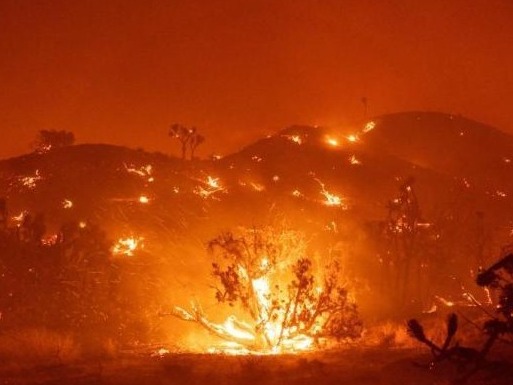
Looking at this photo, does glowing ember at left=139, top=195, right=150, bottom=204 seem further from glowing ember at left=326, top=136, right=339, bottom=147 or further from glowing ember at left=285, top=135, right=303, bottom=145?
glowing ember at left=326, top=136, right=339, bottom=147

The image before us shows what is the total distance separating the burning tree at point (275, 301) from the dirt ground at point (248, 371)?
4.38 m

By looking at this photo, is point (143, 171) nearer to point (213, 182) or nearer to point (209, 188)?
point (209, 188)

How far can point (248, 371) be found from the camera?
559 inches

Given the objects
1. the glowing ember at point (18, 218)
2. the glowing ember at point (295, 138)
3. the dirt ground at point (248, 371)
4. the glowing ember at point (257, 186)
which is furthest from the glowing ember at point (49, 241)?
A: the glowing ember at point (295, 138)

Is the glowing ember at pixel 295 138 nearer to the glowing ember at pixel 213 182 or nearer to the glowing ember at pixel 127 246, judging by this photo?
the glowing ember at pixel 213 182

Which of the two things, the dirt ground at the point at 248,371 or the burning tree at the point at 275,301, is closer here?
the dirt ground at the point at 248,371

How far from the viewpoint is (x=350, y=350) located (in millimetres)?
19938

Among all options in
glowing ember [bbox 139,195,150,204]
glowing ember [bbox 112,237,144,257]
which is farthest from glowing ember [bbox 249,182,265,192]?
glowing ember [bbox 112,237,144,257]

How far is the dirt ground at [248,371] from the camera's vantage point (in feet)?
44.0

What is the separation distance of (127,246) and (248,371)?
20.4 meters

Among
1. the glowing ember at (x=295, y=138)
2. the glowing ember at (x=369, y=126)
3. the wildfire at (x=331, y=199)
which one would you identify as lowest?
the wildfire at (x=331, y=199)

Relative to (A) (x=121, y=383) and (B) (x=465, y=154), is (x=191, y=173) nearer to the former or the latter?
(A) (x=121, y=383)

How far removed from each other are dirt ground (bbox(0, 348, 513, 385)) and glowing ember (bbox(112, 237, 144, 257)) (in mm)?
15250

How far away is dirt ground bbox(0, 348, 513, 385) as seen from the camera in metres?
13.4
